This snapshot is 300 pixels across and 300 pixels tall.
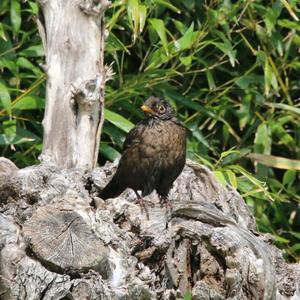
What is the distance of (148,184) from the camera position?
20.7ft

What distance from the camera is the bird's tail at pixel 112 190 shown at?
6.05 metres

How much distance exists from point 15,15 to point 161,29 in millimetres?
917

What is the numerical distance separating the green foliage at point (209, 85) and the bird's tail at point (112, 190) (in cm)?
83

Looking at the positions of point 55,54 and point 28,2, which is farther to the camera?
point 28,2

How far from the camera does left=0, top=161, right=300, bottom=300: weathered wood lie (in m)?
4.86

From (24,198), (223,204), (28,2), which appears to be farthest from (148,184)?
(28,2)

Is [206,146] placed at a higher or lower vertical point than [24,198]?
lower

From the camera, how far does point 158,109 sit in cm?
638

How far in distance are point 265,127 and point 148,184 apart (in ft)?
4.88

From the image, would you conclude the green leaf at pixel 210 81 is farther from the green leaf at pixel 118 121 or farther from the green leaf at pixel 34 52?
the green leaf at pixel 34 52

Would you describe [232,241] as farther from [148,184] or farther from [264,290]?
[148,184]

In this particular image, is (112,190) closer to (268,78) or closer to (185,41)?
(185,41)

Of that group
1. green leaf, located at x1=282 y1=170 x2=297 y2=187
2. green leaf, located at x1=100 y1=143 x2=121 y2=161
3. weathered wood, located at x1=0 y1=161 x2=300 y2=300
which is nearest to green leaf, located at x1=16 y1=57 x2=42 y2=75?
green leaf, located at x1=100 y1=143 x2=121 y2=161

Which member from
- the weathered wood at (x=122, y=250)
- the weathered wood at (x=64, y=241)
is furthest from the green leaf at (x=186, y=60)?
the weathered wood at (x=64, y=241)
